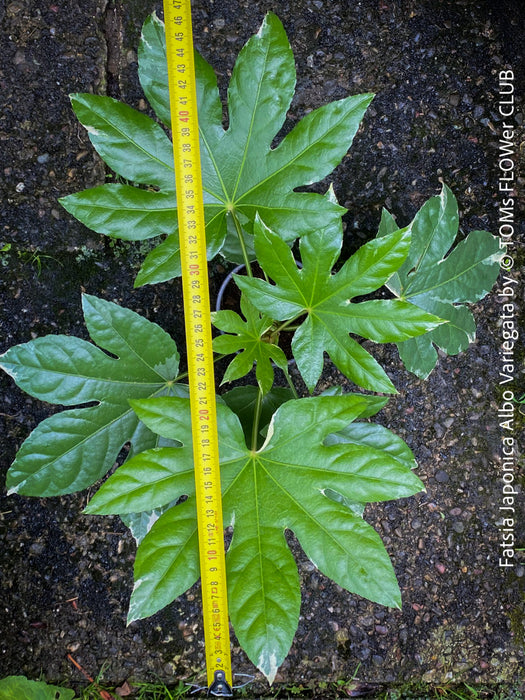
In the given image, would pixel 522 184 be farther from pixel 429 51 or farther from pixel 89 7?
pixel 89 7

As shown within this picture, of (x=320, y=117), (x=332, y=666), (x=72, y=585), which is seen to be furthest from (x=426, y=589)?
(x=320, y=117)

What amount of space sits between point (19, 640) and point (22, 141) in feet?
5.15

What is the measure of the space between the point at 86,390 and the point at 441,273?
0.95 metres

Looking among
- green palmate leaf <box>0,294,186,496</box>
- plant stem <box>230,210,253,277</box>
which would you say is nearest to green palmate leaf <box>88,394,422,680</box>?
green palmate leaf <box>0,294,186,496</box>

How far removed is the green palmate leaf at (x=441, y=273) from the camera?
1.47 meters

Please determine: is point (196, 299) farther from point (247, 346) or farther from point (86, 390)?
point (86, 390)

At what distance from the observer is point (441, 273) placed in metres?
1.47

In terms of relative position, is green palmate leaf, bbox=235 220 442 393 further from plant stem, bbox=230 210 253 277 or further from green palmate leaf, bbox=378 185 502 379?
green palmate leaf, bbox=378 185 502 379

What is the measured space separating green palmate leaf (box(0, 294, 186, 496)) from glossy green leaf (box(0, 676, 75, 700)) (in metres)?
0.65

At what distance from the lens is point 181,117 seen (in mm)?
1211

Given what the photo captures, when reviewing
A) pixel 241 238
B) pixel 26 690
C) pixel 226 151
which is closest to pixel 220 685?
pixel 26 690

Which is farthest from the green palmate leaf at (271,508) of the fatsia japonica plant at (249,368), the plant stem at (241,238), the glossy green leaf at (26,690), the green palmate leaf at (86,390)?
the glossy green leaf at (26,690)

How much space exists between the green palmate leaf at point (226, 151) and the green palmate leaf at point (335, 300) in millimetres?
104

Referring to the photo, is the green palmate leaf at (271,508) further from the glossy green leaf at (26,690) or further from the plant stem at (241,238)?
the glossy green leaf at (26,690)
